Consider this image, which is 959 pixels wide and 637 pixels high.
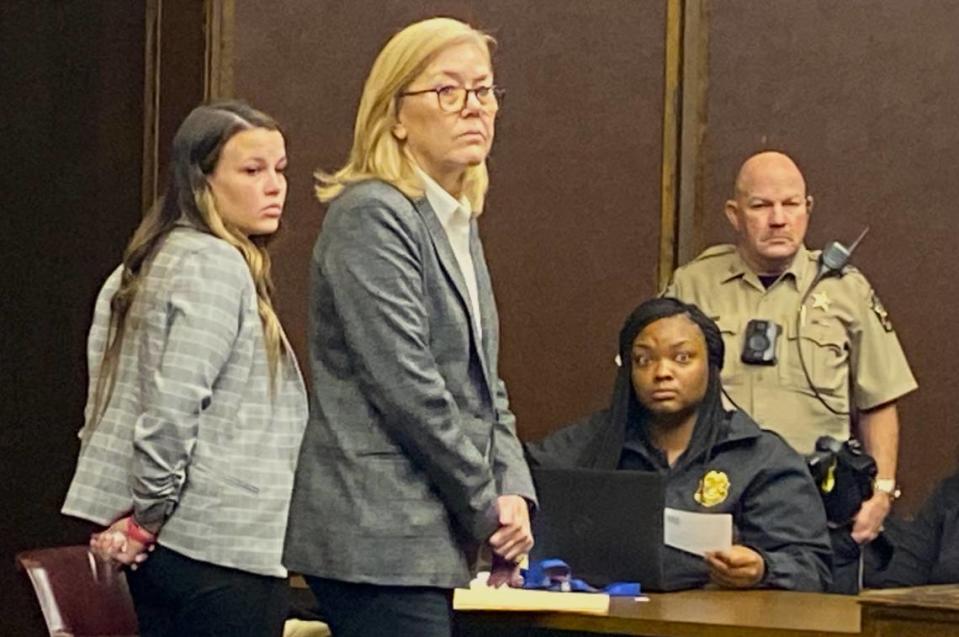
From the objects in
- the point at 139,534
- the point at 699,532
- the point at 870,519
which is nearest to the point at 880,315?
the point at 870,519

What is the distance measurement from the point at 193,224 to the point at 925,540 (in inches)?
78.7

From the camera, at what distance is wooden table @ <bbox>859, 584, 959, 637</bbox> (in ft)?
8.87

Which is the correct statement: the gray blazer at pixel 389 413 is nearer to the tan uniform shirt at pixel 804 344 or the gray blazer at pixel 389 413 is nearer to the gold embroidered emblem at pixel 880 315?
the tan uniform shirt at pixel 804 344

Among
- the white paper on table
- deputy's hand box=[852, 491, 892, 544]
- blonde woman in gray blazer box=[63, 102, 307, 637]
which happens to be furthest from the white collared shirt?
deputy's hand box=[852, 491, 892, 544]

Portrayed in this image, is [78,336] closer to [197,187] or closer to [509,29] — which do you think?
[509,29]

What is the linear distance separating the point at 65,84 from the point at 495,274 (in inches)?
53.4

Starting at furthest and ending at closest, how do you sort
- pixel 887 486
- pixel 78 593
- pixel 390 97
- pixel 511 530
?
pixel 887 486 < pixel 78 593 < pixel 390 97 < pixel 511 530

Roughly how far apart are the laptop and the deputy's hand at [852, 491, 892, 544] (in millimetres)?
913

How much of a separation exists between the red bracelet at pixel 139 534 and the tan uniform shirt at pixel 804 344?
2036 millimetres

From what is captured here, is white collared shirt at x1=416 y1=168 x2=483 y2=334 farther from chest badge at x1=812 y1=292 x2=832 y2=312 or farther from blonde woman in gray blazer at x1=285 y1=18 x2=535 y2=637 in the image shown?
chest badge at x1=812 y1=292 x2=832 y2=312

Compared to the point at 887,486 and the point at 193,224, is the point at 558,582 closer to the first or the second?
the point at 193,224

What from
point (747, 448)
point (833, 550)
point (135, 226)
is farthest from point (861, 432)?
point (135, 226)

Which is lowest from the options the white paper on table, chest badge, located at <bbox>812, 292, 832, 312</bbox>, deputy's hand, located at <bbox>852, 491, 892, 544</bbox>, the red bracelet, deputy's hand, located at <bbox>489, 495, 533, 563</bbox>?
deputy's hand, located at <bbox>852, 491, 892, 544</bbox>

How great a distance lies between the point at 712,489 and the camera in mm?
4066
